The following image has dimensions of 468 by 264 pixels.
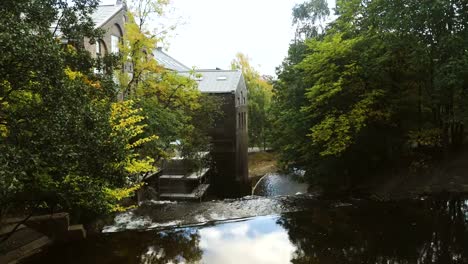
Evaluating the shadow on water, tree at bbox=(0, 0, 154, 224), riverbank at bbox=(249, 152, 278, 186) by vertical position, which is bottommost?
the shadow on water

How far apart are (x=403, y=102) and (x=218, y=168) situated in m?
19.1

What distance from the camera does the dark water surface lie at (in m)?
9.85

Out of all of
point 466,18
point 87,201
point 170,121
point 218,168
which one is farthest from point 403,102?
point 218,168

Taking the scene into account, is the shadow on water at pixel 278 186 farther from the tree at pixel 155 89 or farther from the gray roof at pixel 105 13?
the gray roof at pixel 105 13

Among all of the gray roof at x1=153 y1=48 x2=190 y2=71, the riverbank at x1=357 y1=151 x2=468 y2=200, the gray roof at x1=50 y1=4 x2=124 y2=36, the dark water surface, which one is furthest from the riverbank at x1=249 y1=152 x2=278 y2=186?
the dark water surface

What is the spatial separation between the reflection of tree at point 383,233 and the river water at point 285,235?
1.0 inches

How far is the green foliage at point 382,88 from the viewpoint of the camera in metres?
12.4

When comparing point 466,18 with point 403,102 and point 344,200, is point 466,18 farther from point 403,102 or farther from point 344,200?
point 344,200

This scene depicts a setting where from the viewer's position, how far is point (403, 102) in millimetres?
15672

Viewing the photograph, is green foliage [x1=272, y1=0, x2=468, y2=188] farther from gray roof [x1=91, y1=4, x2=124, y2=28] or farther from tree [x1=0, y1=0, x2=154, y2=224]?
gray roof [x1=91, y1=4, x2=124, y2=28]

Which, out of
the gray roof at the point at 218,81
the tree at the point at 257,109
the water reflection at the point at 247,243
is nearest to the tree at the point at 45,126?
the water reflection at the point at 247,243

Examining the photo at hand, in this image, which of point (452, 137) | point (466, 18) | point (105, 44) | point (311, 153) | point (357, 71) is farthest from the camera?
point (105, 44)

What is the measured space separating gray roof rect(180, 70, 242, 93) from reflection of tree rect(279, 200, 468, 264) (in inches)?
803

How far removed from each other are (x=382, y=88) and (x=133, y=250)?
11.7 m
